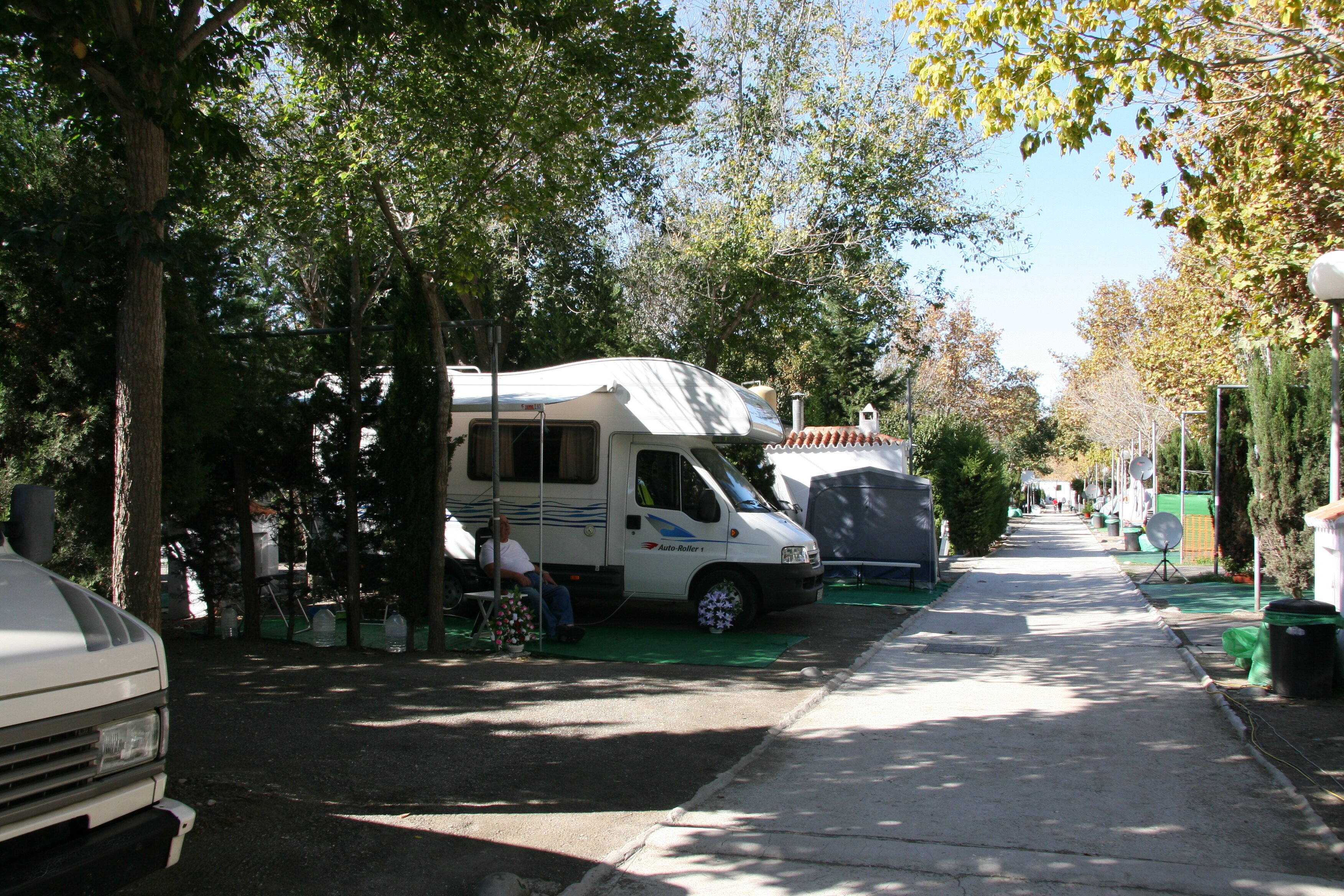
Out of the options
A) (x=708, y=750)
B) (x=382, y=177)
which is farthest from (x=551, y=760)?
(x=382, y=177)

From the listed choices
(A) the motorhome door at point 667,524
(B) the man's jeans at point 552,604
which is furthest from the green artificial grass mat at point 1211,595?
(B) the man's jeans at point 552,604

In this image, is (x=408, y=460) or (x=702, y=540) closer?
(x=408, y=460)

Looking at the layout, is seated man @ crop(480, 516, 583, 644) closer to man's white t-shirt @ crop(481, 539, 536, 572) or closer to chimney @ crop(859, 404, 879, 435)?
man's white t-shirt @ crop(481, 539, 536, 572)

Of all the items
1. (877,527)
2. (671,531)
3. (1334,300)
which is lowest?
(877,527)

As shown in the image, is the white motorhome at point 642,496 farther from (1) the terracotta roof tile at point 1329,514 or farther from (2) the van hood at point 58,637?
(2) the van hood at point 58,637

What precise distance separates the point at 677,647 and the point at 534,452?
3.15 metres

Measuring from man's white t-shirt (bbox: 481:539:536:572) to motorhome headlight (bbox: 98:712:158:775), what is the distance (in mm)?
7002

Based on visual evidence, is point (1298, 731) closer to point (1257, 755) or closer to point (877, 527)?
point (1257, 755)

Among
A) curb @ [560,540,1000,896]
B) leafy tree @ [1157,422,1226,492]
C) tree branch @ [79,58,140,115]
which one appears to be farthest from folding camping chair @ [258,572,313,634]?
leafy tree @ [1157,422,1226,492]

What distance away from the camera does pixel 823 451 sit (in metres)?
24.4

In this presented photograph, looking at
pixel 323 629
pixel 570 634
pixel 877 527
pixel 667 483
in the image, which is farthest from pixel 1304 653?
pixel 877 527

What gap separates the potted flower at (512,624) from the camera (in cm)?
1015

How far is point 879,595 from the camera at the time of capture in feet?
55.0

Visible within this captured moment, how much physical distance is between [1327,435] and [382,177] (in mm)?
12829
